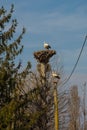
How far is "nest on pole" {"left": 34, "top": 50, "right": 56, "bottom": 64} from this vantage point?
25.7 m

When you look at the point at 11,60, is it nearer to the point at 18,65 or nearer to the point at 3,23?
the point at 18,65

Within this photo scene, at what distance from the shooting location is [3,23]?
19.7 meters

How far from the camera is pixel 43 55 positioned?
26438 mm

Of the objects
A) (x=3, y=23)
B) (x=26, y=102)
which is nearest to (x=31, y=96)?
(x=26, y=102)

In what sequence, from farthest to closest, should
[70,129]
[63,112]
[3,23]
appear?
[70,129] < [63,112] < [3,23]

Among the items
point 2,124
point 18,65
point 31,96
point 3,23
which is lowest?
point 2,124

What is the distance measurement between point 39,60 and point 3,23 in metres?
7.41

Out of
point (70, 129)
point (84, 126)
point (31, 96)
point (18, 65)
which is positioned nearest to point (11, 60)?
point (18, 65)

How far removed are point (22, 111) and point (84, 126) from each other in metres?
38.0

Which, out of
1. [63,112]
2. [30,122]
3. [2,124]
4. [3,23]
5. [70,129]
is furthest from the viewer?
[70,129]

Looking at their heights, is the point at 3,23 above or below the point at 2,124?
above

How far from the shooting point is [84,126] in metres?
56.1

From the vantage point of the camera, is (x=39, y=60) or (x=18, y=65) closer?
(x=18, y=65)

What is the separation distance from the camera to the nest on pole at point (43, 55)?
84.3ft
